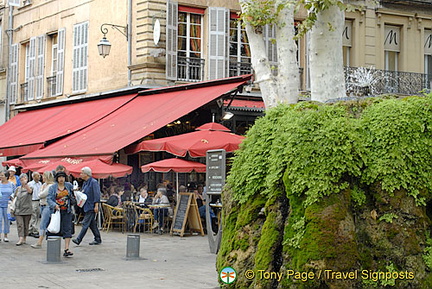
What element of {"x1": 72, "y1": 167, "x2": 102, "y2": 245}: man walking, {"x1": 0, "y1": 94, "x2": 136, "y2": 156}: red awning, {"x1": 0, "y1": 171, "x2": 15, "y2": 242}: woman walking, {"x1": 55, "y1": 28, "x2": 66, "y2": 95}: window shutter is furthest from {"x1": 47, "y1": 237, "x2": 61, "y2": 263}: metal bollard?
{"x1": 55, "y1": 28, "x2": 66, "y2": 95}: window shutter

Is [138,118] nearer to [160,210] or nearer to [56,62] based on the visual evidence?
[160,210]

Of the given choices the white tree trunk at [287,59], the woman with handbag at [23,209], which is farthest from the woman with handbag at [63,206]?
the white tree trunk at [287,59]

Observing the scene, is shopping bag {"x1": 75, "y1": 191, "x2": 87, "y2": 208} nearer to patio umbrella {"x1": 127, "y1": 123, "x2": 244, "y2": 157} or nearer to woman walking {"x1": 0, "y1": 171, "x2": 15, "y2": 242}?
woman walking {"x1": 0, "y1": 171, "x2": 15, "y2": 242}

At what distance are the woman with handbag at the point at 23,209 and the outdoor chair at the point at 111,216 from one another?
10.2 feet

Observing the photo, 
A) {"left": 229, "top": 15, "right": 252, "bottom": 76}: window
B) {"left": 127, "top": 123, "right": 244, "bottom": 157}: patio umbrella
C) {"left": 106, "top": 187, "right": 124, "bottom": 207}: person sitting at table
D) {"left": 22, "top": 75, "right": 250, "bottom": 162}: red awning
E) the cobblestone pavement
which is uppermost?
{"left": 229, "top": 15, "right": 252, "bottom": 76}: window

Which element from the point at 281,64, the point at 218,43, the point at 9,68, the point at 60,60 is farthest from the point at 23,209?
the point at 9,68

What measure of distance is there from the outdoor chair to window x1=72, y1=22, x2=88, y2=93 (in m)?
7.54

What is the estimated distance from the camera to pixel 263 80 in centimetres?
1445

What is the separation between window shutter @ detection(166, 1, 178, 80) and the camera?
21969 mm

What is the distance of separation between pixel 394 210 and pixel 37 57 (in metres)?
22.6

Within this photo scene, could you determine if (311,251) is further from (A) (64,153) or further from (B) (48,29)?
(B) (48,29)

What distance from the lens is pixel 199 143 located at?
682 inches

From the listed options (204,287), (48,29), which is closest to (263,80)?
(204,287)

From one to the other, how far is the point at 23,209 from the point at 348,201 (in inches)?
360
